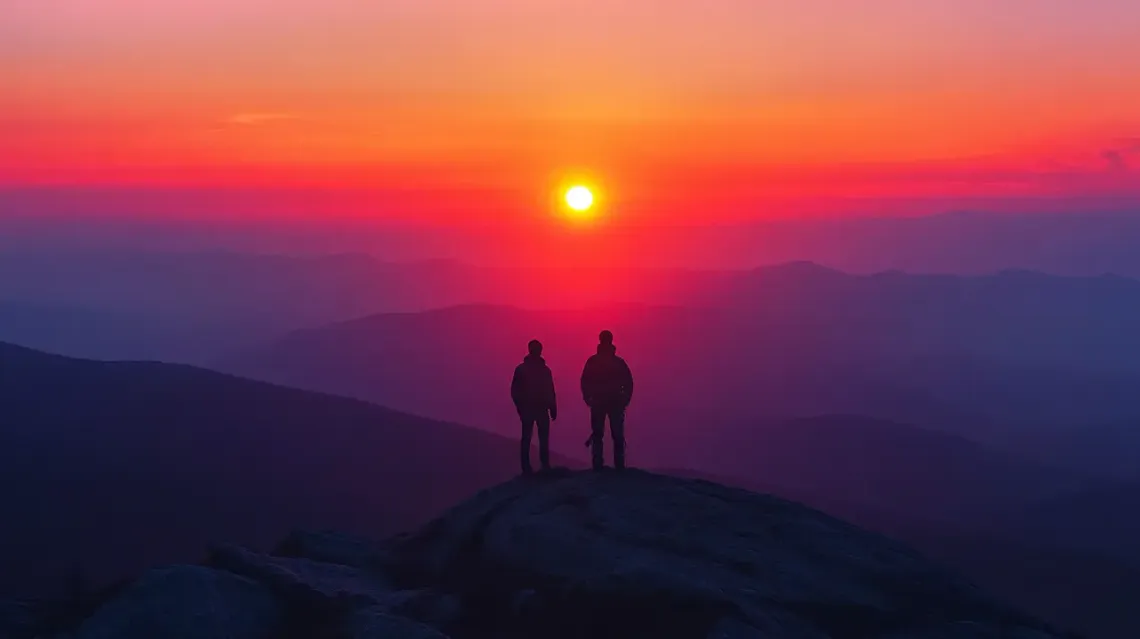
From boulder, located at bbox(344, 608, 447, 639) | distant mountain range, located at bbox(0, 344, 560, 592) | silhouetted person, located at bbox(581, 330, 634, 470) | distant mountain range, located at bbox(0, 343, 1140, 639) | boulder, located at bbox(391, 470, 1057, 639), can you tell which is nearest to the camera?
boulder, located at bbox(344, 608, 447, 639)

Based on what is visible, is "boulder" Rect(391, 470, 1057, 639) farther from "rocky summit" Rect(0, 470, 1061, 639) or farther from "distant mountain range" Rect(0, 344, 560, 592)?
"distant mountain range" Rect(0, 344, 560, 592)

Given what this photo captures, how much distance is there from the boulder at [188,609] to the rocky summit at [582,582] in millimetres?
18

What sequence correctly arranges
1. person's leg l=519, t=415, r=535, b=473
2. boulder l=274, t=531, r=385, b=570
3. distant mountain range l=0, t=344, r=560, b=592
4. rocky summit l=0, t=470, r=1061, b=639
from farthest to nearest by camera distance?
distant mountain range l=0, t=344, r=560, b=592
person's leg l=519, t=415, r=535, b=473
boulder l=274, t=531, r=385, b=570
rocky summit l=0, t=470, r=1061, b=639

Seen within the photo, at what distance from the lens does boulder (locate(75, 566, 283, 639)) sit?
12.1 metres

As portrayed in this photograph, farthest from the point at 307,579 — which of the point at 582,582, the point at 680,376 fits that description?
the point at 680,376

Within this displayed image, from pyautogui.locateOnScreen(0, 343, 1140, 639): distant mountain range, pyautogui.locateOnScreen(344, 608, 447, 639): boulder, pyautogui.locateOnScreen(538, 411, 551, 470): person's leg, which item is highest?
pyautogui.locateOnScreen(538, 411, 551, 470): person's leg

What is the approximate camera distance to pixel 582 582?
43.4 feet

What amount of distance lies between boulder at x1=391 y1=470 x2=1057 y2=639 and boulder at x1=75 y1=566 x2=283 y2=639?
2771mm

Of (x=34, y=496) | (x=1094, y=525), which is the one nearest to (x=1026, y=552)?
(x=1094, y=525)

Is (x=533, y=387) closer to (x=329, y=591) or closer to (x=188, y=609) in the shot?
(x=329, y=591)

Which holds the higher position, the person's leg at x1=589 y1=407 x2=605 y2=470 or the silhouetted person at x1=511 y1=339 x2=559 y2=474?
the silhouetted person at x1=511 y1=339 x2=559 y2=474

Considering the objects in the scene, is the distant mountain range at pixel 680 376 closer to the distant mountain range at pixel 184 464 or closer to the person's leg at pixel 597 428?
the distant mountain range at pixel 184 464

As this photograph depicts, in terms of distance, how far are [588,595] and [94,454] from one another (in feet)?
163

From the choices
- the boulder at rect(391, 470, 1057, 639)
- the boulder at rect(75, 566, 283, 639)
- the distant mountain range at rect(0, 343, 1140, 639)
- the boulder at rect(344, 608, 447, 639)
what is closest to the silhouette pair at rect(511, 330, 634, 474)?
the boulder at rect(391, 470, 1057, 639)
